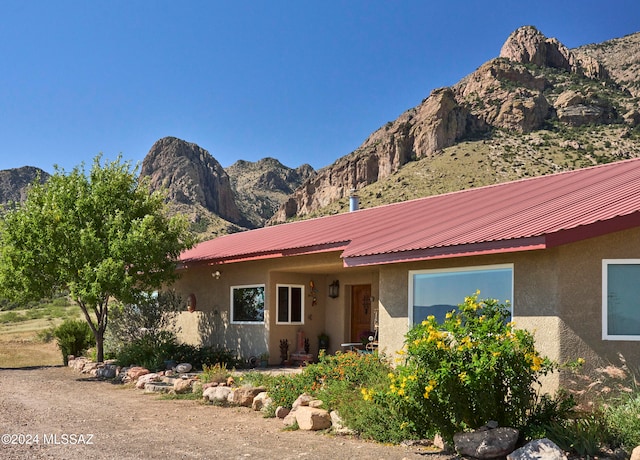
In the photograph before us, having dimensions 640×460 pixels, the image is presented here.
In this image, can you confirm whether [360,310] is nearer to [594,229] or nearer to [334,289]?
[334,289]

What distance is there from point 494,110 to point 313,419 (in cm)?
7103

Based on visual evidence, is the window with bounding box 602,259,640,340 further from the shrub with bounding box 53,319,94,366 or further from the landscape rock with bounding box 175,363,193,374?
the shrub with bounding box 53,319,94,366

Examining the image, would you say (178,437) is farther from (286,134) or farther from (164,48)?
(286,134)

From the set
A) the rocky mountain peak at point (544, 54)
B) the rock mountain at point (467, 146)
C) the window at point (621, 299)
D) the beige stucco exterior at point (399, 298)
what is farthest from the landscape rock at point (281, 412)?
the rocky mountain peak at point (544, 54)

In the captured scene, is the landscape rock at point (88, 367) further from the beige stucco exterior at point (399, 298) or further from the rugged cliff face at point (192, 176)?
the rugged cliff face at point (192, 176)

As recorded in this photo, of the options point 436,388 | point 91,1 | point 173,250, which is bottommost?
point 436,388

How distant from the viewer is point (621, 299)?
9.33m

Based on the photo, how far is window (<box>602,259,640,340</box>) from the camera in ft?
30.3

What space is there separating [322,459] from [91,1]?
2033cm

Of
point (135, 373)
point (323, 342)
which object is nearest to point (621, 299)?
point (323, 342)

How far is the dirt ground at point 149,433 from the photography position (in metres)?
7.70

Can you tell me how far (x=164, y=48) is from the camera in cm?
3244

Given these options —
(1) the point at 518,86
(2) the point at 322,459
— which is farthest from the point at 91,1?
(1) the point at 518,86

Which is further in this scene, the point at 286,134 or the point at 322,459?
the point at 286,134
